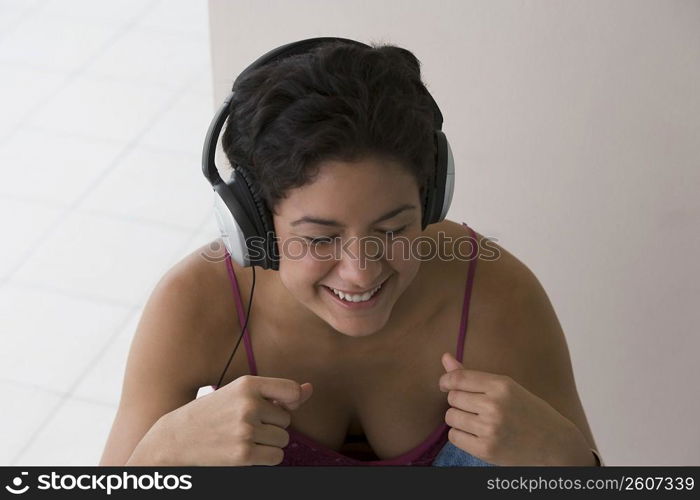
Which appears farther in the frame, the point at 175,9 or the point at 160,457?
the point at 175,9

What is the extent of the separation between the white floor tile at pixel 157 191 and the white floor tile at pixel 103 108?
0.18 m

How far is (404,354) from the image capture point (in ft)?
5.04

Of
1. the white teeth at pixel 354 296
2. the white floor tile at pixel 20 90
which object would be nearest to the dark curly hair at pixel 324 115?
the white teeth at pixel 354 296

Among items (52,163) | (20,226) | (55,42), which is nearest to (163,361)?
(20,226)

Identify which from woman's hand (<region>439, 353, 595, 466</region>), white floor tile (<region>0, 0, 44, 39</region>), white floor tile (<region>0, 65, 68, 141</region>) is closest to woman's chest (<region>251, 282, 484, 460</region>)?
woman's hand (<region>439, 353, 595, 466</region>)

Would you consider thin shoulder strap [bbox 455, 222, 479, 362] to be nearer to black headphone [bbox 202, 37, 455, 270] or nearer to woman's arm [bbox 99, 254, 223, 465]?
black headphone [bbox 202, 37, 455, 270]

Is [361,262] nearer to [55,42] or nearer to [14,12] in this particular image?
[55,42]

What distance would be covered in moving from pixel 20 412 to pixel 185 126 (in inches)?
48.1

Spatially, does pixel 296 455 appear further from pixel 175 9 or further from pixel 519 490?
pixel 175 9

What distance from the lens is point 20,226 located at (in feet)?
9.71

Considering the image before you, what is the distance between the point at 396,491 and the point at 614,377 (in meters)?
0.79

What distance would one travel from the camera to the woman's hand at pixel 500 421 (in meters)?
1.28

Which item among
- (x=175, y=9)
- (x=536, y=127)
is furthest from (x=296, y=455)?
(x=175, y=9)

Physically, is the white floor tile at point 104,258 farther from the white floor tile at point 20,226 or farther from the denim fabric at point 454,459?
the denim fabric at point 454,459
